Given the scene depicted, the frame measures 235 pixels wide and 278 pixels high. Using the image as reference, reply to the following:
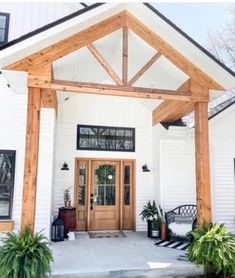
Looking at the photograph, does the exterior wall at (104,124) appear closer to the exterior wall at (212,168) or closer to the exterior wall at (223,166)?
the exterior wall at (212,168)

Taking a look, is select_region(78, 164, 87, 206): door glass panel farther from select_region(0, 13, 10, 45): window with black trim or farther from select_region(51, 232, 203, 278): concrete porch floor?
select_region(0, 13, 10, 45): window with black trim

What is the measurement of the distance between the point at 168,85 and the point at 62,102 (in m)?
3.23

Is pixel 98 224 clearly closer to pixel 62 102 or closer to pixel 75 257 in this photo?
pixel 75 257

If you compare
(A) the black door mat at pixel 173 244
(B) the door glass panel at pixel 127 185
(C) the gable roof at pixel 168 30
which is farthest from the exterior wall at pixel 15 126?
(A) the black door mat at pixel 173 244

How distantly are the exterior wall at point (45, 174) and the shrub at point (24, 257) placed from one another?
2348 millimetres

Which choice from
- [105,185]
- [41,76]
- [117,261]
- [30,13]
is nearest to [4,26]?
[30,13]

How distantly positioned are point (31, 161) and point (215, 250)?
3210 millimetres

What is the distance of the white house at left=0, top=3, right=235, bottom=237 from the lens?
15.9ft

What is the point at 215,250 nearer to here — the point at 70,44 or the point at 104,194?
the point at 70,44

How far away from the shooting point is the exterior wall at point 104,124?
802 cm

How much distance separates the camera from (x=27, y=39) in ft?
14.9

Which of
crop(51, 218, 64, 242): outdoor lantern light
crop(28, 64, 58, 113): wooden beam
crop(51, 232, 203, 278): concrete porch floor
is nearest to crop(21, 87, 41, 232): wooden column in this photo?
crop(28, 64, 58, 113): wooden beam

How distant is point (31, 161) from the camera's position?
450 centimetres

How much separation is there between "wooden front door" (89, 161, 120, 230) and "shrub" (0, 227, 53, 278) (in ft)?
13.0
